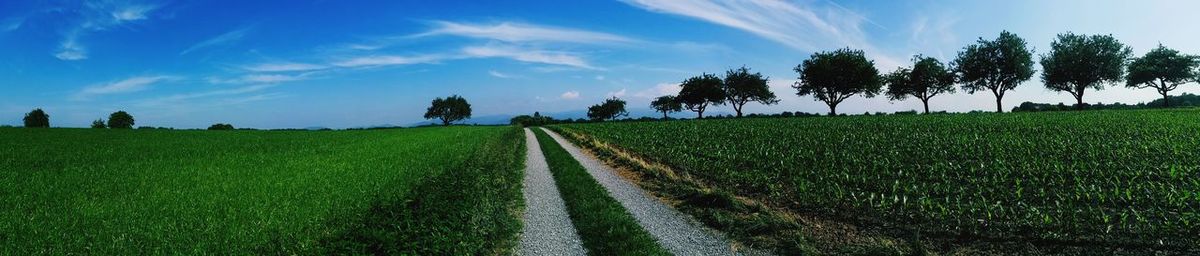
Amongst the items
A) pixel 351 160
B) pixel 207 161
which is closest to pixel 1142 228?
pixel 351 160

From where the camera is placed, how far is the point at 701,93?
4582 inches

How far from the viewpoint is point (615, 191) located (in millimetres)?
17219

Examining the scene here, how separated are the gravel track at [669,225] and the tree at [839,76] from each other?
8296 centimetres

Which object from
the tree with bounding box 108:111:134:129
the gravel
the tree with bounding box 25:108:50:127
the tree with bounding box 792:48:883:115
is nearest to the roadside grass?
the gravel

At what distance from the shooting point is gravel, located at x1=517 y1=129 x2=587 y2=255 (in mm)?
10242

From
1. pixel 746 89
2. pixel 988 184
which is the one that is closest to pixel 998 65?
pixel 746 89

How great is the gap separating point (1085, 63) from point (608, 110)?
11022 cm

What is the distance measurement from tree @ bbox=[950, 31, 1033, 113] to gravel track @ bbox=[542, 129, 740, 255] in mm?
89153

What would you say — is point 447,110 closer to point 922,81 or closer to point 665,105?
point 665,105

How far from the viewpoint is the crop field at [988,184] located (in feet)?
33.2

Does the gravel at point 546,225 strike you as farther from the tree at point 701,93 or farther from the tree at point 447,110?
the tree at point 447,110

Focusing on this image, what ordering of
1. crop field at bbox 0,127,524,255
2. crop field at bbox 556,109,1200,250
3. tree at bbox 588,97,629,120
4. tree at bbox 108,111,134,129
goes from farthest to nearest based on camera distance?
tree at bbox 588,97,629,120 → tree at bbox 108,111,134,129 → crop field at bbox 556,109,1200,250 → crop field at bbox 0,127,524,255

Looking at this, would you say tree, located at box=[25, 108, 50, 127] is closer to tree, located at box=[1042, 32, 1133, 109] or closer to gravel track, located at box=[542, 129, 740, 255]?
Answer: gravel track, located at box=[542, 129, 740, 255]

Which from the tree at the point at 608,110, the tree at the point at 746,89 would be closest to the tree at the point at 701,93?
the tree at the point at 746,89
